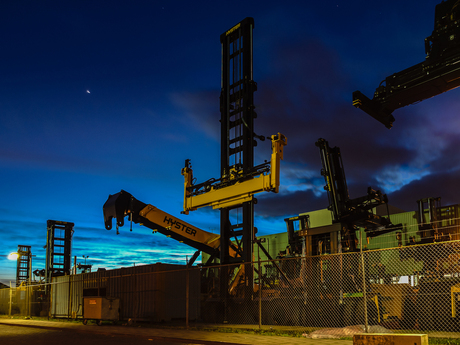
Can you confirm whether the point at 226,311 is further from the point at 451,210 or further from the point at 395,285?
the point at 451,210

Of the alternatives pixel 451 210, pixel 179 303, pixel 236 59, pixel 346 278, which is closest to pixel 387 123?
pixel 346 278

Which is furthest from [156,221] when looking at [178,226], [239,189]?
[239,189]

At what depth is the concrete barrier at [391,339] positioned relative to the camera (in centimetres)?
690

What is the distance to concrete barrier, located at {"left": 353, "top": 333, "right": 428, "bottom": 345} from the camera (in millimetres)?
6902

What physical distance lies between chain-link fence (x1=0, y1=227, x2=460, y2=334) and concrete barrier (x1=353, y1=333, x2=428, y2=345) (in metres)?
2.94

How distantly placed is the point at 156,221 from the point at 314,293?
9532 mm

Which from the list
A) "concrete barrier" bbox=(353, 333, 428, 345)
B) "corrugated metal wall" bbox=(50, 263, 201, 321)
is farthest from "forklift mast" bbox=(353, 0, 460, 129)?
"corrugated metal wall" bbox=(50, 263, 201, 321)

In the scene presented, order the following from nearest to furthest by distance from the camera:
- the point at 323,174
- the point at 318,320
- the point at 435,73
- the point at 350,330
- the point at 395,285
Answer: the point at 435,73 < the point at 350,330 < the point at 395,285 < the point at 318,320 < the point at 323,174

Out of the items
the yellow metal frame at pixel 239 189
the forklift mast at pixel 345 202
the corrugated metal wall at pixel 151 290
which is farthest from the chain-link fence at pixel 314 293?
the yellow metal frame at pixel 239 189

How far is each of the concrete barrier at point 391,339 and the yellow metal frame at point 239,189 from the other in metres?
8.68

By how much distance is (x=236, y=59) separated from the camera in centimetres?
1984

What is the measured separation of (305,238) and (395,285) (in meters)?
3.66

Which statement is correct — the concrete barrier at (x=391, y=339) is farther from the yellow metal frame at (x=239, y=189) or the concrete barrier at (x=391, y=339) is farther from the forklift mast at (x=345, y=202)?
the yellow metal frame at (x=239, y=189)

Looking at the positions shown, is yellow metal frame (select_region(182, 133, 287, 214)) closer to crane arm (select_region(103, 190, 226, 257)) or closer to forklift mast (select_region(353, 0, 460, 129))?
crane arm (select_region(103, 190, 226, 257))
